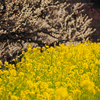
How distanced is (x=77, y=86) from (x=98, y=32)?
7.52 meters

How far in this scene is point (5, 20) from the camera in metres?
5.24

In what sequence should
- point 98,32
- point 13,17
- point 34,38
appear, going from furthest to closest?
1. point 98,32
2. point 34,38
3. point 13,17

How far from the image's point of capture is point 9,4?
523 centimetres

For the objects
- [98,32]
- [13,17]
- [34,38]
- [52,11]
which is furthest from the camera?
[98,32]

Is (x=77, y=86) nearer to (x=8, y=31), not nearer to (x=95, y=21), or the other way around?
(x=8, y=31)

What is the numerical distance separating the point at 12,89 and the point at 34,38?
340 cm

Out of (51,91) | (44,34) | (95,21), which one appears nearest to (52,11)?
(44,34)

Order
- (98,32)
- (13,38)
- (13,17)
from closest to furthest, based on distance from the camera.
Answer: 1. (13,17)
2. (13,38)
3. (98,32)

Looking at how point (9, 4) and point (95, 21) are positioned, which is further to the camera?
point (95, 21)

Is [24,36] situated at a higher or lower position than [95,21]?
lower

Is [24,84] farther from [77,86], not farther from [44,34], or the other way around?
[44,34]

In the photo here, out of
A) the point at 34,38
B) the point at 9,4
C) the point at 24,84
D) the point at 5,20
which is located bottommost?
the point at 24,84

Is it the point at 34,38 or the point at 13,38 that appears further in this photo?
the point at 34,38

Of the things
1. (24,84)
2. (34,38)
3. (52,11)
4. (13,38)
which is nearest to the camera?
(24,84)
